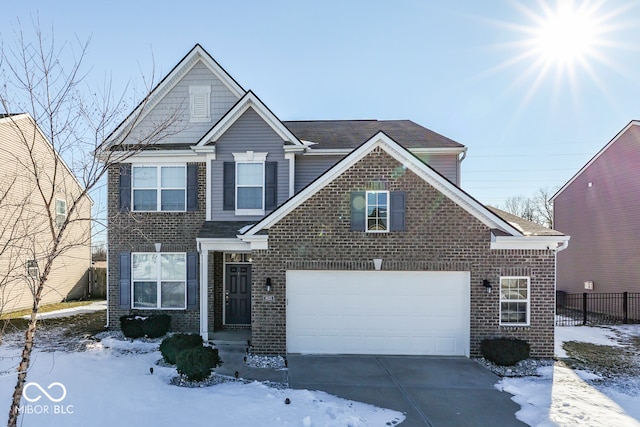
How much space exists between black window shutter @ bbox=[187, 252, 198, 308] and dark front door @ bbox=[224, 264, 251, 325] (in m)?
1.00

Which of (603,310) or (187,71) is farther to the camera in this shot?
(603,310)

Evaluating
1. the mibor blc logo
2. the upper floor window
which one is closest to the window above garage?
the upper floor window

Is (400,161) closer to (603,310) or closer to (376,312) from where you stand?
(376,312)

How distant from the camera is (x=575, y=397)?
7121 mm

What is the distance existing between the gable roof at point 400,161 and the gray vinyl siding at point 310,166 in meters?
2.99

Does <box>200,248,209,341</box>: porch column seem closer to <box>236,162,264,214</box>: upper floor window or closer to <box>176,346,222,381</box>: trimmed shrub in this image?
<box>236,162,264,214</box>: upper floor window

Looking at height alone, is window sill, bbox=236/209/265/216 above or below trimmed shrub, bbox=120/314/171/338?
above

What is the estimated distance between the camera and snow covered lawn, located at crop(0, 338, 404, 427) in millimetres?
5898

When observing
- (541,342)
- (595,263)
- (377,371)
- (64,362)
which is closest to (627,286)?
(595,263)

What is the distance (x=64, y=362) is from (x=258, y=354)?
4.54 metres

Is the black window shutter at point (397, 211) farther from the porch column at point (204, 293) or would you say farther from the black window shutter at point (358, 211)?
the porch column at point (204, 293)

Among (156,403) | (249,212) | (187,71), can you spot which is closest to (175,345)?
(156,403)

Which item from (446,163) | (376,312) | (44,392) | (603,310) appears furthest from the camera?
(603,310)

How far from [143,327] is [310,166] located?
7.34 metres
